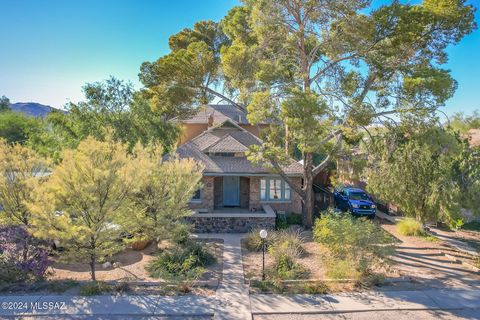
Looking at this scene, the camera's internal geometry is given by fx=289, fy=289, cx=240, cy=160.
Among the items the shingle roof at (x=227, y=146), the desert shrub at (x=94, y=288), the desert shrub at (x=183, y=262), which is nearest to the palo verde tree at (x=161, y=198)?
the desert shrub at (x=183, y=262)

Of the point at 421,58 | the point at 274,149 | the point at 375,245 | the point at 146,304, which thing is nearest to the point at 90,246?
the point at 146,304

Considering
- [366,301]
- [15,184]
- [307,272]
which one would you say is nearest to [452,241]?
[366,301]

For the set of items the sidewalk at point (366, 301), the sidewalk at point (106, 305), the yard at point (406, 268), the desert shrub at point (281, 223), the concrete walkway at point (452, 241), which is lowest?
the sidewalk at point (106, 305)

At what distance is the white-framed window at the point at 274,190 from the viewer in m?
17.8

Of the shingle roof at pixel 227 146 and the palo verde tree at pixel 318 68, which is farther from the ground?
the palo verde tree at pixel 318 68

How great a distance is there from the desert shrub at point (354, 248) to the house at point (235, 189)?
202 inches

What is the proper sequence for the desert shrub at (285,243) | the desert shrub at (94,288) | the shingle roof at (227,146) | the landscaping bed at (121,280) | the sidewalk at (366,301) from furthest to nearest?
the shingle roof at (227,146)
the desert shrub at (285,243)
the landscaping bed at (121,280)
the desert shrub at (94,288)
the sidewalk at (366,301)

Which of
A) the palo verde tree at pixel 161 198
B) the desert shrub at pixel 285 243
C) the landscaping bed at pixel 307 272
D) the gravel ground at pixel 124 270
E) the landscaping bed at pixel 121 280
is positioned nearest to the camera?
the landscaping bed at pixel 121 280

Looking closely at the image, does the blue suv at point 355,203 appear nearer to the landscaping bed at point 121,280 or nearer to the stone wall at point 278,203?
the stone wall at point 278,203

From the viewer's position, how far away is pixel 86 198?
8.95 m

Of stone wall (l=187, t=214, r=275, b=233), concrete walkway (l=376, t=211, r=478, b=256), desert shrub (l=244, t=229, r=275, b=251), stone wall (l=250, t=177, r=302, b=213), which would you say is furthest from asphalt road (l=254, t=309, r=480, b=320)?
stone wall (l=250, t=177, r=302, b=213)

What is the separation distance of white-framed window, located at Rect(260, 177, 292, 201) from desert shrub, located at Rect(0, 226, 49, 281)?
1144cm

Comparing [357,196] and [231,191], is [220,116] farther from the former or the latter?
[357,196]

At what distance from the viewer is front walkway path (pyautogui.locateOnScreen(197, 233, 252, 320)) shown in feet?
26.6
